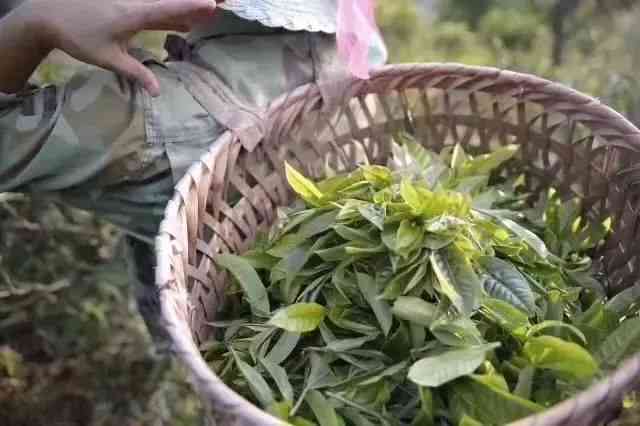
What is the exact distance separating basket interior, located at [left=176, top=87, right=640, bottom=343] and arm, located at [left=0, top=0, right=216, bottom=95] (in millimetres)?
136

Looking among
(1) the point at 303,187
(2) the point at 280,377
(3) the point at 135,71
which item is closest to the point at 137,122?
(3) the point at 135,71

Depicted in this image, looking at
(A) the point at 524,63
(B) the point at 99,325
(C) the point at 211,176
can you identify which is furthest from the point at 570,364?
(A) the point at 524,63

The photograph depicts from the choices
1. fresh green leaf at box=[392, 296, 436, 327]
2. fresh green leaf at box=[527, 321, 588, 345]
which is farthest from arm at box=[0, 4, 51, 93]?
fresh green leaf at box=[527, 321, 588, 345]

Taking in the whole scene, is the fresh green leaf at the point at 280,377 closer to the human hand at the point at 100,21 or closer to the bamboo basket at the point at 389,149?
the bamboo basket at the point at 389,149

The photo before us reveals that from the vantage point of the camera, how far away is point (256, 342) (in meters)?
0.71

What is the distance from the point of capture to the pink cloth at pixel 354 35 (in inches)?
33.2

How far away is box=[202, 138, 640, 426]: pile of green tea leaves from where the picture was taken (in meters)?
0.62

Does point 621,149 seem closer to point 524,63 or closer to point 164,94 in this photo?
point 164,94

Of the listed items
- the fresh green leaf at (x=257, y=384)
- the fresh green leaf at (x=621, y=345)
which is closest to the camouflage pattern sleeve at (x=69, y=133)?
the fresh green leaf at (x=257, y=384)

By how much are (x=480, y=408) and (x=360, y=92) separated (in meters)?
0.44

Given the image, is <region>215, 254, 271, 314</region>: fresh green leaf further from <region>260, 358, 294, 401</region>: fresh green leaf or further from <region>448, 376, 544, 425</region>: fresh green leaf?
<region>448, 376, 544, 425</region>: fresh green leaf

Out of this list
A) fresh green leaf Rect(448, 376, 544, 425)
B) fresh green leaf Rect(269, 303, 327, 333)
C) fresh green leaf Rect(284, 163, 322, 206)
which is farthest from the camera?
fresh green leaf Rect(284, 163, 322, 206)

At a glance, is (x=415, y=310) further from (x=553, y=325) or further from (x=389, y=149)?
(x=389, y=149)

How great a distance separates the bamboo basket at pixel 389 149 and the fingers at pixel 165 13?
12 centimetres
